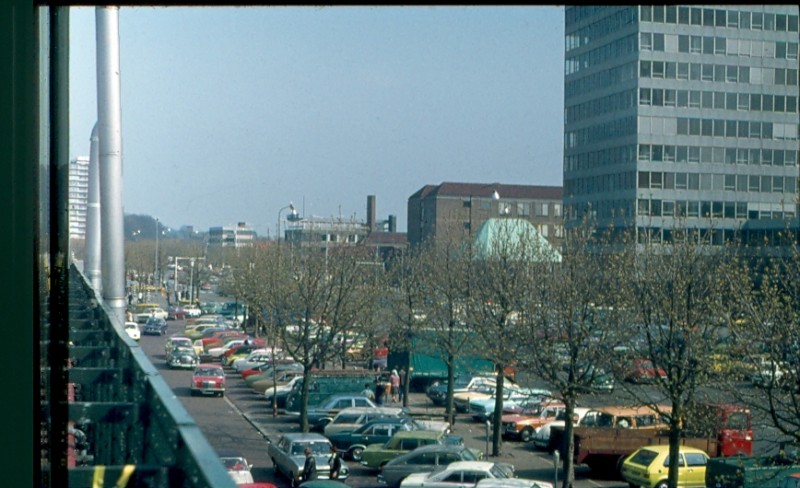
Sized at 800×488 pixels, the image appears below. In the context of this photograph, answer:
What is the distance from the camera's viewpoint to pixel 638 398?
522 centimetres

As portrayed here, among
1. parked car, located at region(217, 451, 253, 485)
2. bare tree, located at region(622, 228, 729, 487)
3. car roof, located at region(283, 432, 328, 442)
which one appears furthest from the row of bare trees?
parked car, located at region(217, 451, 253, 485)

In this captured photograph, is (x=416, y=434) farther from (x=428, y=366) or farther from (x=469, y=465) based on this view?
(x=428, y=366)

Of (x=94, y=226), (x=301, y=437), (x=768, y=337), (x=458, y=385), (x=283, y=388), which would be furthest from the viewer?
(x=458, y=385)

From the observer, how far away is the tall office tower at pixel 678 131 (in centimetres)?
244

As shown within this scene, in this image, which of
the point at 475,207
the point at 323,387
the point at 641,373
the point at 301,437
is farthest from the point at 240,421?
the point at 641,373

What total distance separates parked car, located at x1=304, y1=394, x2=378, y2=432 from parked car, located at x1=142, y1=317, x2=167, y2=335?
549 millimetres

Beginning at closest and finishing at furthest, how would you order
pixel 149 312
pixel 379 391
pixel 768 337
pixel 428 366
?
pixel 149 312 < pixel 379 391 < pixel 768 337 < pixel 428 366

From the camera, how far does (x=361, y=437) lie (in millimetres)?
2441

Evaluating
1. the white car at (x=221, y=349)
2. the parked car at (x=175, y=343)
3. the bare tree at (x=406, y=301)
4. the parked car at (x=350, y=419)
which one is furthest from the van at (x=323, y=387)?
the bare tree at (x=406, y=301)

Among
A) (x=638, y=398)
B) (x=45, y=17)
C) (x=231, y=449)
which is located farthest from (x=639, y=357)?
(x=45, y=17)

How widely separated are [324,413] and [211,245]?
68cm

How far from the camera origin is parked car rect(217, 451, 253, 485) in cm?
163

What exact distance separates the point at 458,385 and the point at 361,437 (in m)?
4.45

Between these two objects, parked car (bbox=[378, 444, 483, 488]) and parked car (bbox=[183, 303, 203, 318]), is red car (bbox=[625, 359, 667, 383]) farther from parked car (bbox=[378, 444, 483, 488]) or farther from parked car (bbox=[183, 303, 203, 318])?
parked car (bbox=[183, 303, 203, 318])
